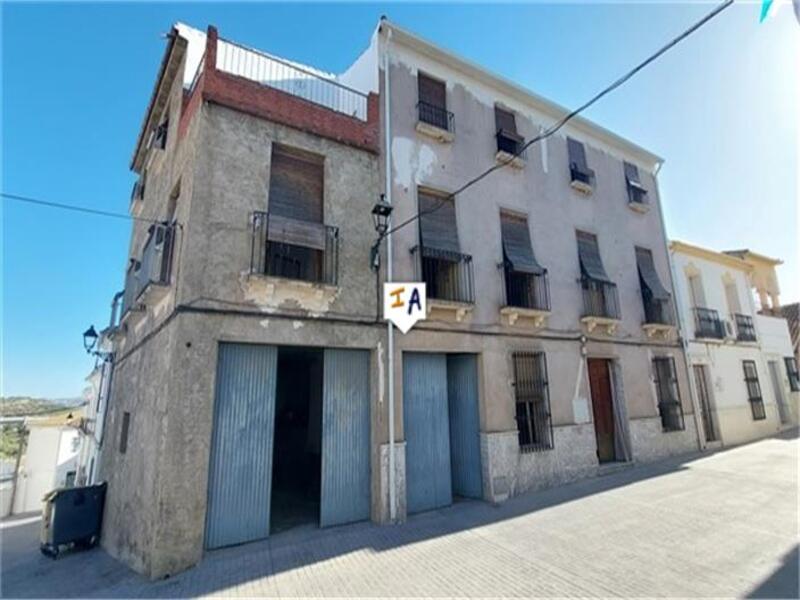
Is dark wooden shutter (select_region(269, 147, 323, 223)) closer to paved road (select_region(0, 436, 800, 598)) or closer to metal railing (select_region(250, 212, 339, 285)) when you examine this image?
metal railing (select_region(250, 212, 339, 285))

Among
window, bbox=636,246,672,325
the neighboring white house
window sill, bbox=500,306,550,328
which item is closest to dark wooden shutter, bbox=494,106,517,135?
window sill, bbox=500,306,550,328

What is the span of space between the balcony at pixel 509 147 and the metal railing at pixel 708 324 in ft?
29.7

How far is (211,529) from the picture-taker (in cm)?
552

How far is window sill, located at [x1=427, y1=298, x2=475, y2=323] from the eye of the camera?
25.9 feet

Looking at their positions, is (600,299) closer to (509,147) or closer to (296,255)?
(509,147)

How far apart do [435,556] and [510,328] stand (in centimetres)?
503

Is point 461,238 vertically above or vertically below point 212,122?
below

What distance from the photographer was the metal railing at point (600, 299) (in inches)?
423

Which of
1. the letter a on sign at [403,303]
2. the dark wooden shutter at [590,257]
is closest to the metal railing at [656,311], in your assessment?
the dark wooden shutter at [590,257]

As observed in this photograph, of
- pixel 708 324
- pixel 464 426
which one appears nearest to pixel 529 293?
pixel 464 426

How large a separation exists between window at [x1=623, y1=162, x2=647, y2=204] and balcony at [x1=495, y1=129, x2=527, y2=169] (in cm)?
499

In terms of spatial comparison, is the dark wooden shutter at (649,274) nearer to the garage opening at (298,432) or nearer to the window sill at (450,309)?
the window sill at (450,309)

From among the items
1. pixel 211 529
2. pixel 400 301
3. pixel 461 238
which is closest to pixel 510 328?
pixel 461 238

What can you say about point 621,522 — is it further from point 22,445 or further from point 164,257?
point 22,445
